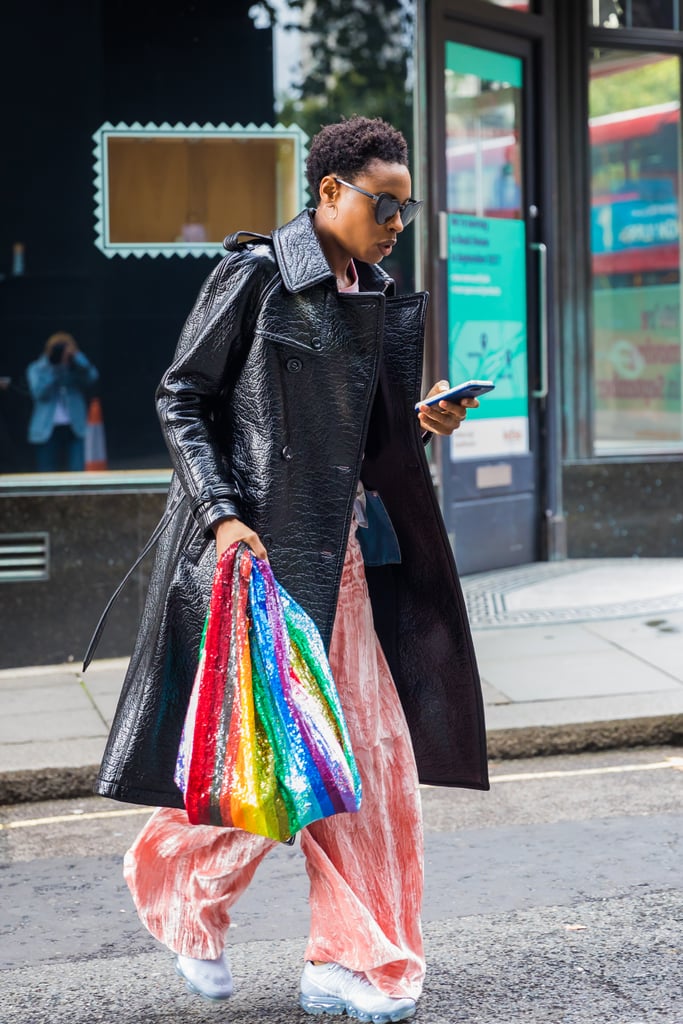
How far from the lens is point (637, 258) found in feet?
34.4

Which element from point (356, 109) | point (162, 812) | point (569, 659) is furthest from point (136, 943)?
point (356, 109)

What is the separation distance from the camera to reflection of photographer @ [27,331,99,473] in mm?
7578

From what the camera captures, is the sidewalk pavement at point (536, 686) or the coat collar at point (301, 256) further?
the sidewalk pavement at point (536, 686)

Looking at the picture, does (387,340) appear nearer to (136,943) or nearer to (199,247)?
(136,943)

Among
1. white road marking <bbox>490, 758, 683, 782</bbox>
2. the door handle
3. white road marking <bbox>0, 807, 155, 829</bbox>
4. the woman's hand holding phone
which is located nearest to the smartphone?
the woman's hand holding phone

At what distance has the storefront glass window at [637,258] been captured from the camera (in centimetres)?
1030

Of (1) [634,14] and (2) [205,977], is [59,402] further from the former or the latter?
(1) [634,14]

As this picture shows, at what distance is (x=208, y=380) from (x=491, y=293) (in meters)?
6.52

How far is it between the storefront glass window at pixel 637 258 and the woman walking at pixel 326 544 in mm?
7080

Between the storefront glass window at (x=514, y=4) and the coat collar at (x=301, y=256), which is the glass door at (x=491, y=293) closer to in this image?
the storefront glass window at (x=514, y=4)

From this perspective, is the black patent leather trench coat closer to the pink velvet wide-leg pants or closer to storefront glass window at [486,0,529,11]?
the pink velvet wide-leg pants

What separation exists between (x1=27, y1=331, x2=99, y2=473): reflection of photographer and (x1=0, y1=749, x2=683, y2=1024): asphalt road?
252 cm

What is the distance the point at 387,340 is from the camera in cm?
336

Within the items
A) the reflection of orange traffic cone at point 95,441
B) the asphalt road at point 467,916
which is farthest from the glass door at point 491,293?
the asphalt road at point 467,916
